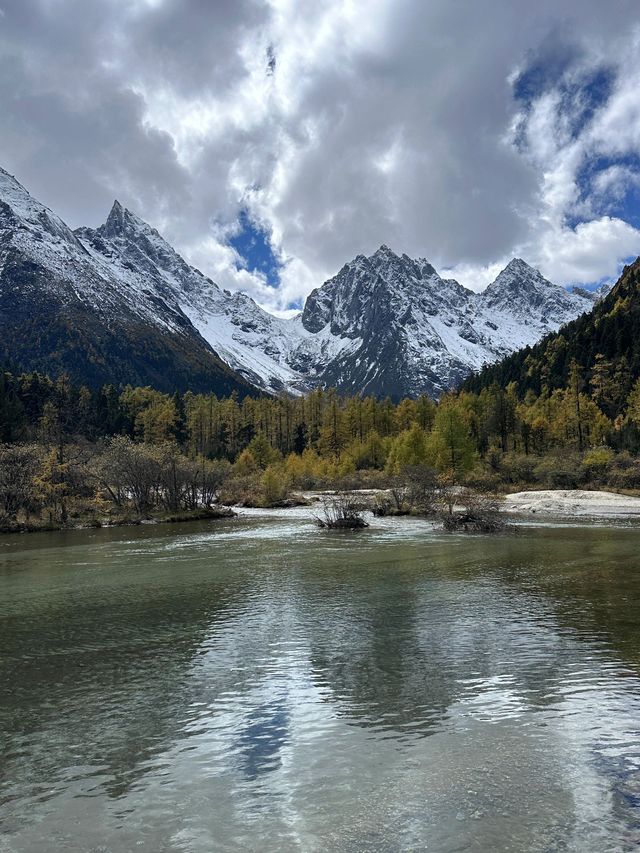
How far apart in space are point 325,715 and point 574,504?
52.4m

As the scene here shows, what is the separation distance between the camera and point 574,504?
5662 centimetres

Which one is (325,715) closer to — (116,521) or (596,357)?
(116,521)

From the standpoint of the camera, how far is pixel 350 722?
33.4 feet

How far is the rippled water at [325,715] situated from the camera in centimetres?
707

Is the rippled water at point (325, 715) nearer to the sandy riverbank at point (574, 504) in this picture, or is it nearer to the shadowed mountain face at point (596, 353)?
the sandy riverbank at point (574, 504)

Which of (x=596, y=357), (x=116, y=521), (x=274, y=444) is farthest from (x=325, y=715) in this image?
(x=274, y=444)

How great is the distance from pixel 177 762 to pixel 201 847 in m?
2.35

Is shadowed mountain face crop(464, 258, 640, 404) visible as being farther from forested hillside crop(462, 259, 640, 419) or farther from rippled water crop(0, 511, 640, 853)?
rippled water crop(0, 511, 640, 853)

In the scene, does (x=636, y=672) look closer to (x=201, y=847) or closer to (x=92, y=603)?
(x=201, y=847)

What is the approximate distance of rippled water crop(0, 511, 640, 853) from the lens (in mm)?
7066

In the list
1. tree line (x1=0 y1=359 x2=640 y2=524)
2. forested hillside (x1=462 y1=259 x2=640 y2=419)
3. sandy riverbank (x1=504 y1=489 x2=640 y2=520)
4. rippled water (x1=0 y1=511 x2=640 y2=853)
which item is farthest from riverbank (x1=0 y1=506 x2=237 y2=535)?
forested hillside (x1=462 y1=259 x2=640 y2=419)

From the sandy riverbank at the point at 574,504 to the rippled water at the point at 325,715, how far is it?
3166 cm

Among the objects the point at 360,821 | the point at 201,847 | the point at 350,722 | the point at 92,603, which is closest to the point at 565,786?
the point at 360,821

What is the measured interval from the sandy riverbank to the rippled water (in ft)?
104
